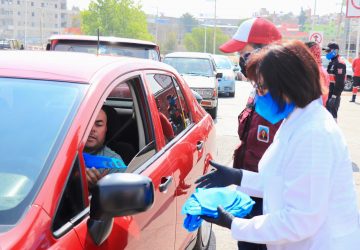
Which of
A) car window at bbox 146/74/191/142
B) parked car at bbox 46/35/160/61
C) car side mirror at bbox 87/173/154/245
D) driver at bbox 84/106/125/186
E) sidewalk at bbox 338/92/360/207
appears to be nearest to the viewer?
car side mirror at bbox 87/173/154/245

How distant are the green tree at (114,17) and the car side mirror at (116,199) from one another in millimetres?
73192

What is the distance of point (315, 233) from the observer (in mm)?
2010

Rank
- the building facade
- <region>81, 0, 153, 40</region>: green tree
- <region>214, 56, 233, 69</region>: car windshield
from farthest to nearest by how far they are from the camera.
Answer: the building facade < <region>81, 0, 153, 40</region>: green tree < <region>214, 56, 233, 69</region>: car windshield

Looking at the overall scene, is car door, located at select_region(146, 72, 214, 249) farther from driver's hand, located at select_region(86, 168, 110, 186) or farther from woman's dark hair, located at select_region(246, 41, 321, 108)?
woman's dark hair, located at select_region(246, 41, 321, 108)

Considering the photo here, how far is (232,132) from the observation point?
35.6 ft

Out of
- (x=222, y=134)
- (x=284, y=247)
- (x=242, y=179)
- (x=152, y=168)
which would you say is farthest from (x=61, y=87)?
(x=222, y=134)

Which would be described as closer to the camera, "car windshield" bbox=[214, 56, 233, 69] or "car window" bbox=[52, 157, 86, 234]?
"car window" bbox=[52, 157, 86, 234]

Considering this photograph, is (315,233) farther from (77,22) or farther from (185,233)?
(77,22)

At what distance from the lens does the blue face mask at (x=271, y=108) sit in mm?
2098

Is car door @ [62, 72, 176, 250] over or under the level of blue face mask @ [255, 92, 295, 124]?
under

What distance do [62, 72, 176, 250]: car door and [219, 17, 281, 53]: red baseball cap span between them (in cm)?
95

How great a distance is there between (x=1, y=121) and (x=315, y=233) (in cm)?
143

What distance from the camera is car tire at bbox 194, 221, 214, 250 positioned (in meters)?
4.05

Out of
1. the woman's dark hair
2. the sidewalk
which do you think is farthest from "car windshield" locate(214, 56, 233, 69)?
the woman's dark hair
